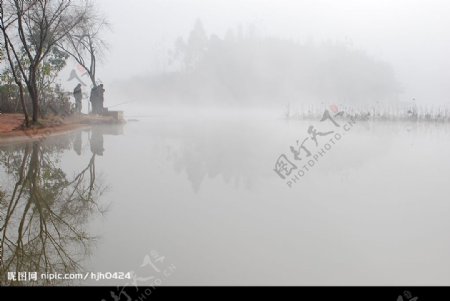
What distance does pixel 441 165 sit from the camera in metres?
9.90

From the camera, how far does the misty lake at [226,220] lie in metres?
3.85

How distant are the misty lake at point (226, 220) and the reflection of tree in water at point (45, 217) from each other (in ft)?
0.06

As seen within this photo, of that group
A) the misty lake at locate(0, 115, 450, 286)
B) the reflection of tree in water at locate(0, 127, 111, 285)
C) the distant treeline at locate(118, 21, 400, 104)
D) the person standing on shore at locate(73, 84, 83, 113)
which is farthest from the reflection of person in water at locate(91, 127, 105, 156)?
the distant treeline at locate(118, 21, 400, 104)

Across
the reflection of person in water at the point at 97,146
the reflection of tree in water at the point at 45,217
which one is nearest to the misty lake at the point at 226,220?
the reflection of tree in water at the point at 45,217

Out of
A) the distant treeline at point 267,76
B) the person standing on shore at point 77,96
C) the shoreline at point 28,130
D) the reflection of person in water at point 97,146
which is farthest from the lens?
the distant treeline at point 267,76

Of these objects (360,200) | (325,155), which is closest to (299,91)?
(325,155)

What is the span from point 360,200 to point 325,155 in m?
4.94

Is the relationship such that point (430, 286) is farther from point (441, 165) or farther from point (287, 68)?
point (287, 68)

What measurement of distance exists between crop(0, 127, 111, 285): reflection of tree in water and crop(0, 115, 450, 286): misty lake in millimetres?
17

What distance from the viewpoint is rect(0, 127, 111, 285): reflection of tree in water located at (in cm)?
403

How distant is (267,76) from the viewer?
77.1 m

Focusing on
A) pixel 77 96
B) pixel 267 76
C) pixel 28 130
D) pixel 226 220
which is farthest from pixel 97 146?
pixel 267 76

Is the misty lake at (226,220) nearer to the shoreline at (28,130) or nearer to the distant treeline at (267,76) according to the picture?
the shoreline at (28,130)

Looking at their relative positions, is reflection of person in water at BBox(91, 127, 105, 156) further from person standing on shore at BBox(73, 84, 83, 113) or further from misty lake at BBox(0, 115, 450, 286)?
person standing on shore at BBox(73, 84, 83, 113)
